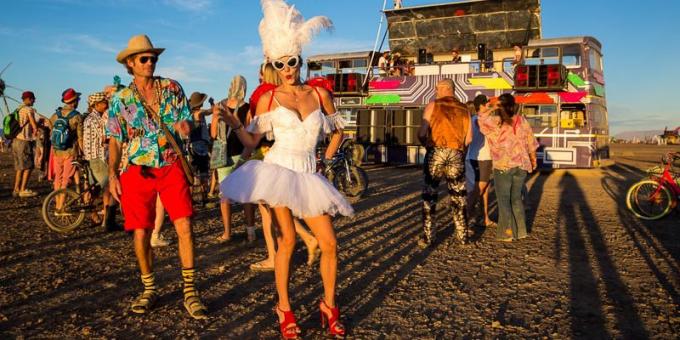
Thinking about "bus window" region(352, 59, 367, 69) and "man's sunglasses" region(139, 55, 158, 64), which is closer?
"man's sunglasses" region(139, 55, 158, 64)

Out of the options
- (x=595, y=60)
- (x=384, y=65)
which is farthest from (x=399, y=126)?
(x=595, y=60)

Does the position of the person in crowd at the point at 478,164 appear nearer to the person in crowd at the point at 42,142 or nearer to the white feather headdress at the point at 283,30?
the white feather headdress at the point at 283,30

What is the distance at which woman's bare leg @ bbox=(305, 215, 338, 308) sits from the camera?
3258 mm

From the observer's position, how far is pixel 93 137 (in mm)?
7039

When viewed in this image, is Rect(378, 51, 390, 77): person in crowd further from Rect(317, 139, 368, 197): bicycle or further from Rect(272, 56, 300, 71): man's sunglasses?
Rect(272, 56, 300, 71): man's sunglasses

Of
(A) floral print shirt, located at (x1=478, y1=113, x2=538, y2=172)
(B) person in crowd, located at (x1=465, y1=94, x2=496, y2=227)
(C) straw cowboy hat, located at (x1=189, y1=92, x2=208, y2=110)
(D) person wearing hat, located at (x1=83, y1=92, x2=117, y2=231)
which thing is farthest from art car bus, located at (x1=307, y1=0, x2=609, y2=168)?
(D) person wearing hat, located at (x1=83, y1=92, x2=117, y2=231)

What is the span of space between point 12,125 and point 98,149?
14.8 feet

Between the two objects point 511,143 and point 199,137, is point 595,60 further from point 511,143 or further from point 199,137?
point 199,137

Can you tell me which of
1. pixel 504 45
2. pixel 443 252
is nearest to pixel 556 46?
pixel 504 45

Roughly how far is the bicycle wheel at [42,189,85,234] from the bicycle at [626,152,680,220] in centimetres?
869

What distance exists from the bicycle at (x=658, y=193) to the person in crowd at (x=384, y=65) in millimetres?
11830

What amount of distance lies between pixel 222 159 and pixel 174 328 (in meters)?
2.77

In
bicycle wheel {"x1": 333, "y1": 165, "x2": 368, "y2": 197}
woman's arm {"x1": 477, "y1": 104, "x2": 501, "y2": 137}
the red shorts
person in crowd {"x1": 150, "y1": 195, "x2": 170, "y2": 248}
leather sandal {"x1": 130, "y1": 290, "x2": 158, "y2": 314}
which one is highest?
woman's arm {"x1": 477, "y1": 104, "x2": 501, "y2": 137}

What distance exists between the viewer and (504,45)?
65.8 feet
